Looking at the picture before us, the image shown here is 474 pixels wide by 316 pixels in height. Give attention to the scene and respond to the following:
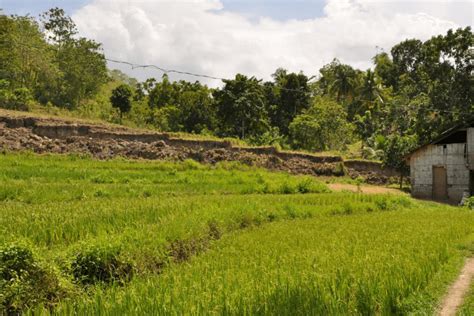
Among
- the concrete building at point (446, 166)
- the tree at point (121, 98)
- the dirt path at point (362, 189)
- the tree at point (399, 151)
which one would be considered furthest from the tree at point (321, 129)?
the tree at point (121, 98)

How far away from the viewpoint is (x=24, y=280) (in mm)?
5602

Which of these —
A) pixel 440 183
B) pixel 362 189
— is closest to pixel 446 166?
pixel 440 183

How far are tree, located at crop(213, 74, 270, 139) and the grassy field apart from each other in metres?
18.8

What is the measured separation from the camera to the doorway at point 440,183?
849 inches

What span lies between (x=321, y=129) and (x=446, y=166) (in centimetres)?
1403

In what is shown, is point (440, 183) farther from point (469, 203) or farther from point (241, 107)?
point (241, 107)

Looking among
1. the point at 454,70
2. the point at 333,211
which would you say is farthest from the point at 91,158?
the point at 454,70

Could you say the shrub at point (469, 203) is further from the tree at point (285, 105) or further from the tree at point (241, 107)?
the tree at point (285, 105)

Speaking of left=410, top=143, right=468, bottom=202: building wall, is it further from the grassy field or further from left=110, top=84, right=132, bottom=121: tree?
left=110, top=84, right=132, bottom=121: tree

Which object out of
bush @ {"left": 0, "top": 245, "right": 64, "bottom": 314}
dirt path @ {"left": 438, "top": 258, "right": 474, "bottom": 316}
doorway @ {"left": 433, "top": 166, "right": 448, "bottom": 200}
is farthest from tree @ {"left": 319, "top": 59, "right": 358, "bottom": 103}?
bush @ {"left": 0, "top": 245, "right": 64, "bottom": 314}

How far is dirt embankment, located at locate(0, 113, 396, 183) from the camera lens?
24531 millimetres

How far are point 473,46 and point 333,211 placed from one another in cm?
1530

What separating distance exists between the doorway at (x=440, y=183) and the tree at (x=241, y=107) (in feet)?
49.6

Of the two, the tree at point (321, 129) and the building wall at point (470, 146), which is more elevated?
the tree at point (321, 129)
